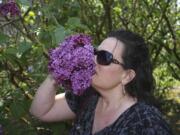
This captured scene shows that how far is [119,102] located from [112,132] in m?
0.19

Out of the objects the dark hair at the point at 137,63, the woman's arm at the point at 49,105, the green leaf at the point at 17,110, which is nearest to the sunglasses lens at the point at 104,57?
the dark hair at the point at 137,63

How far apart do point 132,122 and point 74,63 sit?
0.45 metres

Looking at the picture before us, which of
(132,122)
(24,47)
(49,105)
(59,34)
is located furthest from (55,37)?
(132,122)

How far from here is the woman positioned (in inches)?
116

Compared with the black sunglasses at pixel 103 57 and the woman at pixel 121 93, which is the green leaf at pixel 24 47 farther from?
the black sunglasses at pixel 103 57

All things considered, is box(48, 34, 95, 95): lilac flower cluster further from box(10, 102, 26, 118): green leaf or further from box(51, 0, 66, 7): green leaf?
box(51, 0, 66, 7): green leaf

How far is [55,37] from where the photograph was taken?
3.17 metres

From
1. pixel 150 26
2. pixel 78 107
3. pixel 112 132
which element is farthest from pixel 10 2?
pixel 150 26

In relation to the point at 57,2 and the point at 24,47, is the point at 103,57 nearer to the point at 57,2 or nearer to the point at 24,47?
the point at 24,47

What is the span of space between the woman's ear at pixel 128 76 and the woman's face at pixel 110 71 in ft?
0.10

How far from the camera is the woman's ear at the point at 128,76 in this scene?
311 centimetres

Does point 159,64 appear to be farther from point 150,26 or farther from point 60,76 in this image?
point 60,76

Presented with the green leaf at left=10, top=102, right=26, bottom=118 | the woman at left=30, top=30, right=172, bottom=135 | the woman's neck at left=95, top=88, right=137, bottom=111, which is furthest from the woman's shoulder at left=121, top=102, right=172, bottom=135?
the green leaf at left=10, top=102, right=26, bottom=118

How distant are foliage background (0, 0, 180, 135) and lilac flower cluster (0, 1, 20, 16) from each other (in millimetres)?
47
